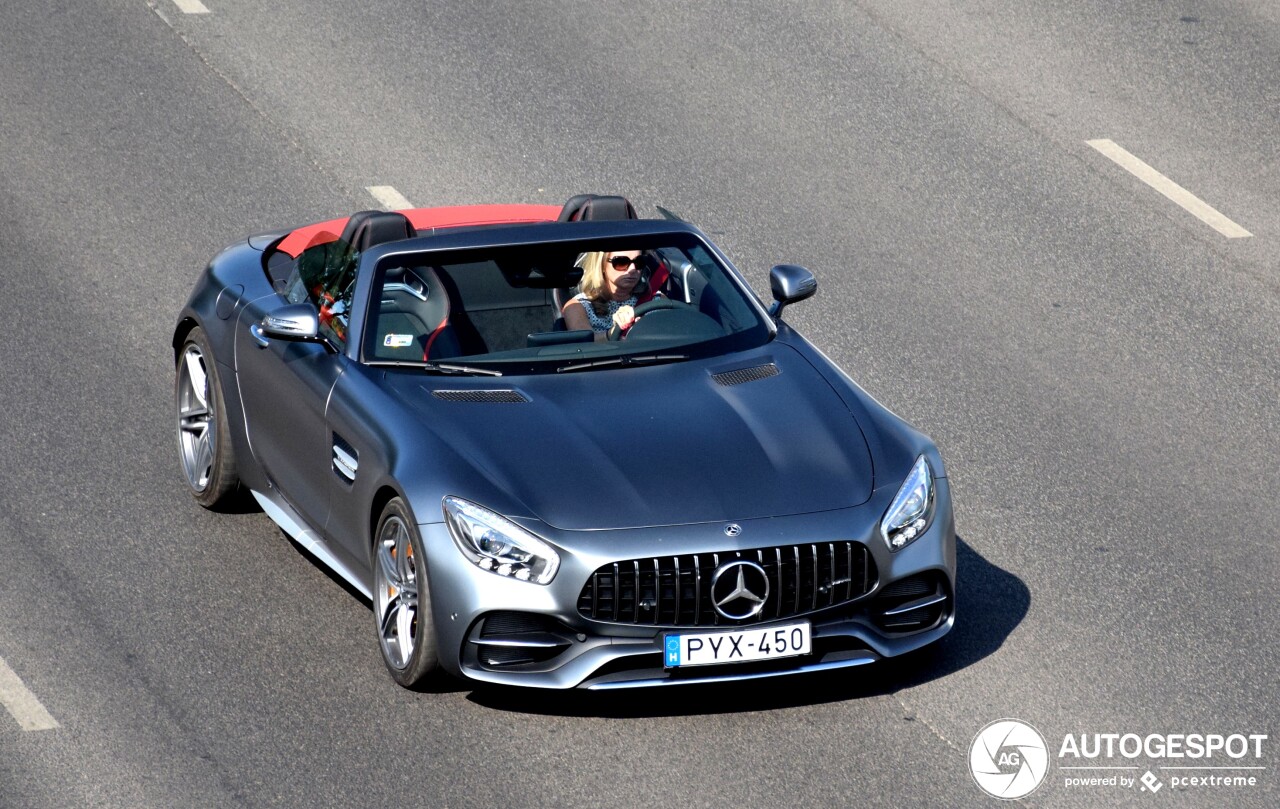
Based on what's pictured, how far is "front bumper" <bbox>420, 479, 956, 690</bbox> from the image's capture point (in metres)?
6.48

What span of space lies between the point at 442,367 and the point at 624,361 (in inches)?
28.9

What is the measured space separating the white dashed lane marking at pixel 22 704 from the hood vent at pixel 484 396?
1829 mm

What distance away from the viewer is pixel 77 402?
9.68 m

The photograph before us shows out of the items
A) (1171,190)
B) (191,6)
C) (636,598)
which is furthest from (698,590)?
(191,6)

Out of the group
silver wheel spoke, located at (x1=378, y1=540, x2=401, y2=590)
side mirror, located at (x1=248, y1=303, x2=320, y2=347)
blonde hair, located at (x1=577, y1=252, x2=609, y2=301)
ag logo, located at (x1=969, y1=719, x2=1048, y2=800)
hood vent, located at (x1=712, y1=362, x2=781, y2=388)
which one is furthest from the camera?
A: blonde hair, located at (x1=577, y1=252, x2=609, y2=301)

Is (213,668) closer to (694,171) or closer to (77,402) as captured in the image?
(77,402)

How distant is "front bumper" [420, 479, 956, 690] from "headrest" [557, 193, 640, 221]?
8.55 ft

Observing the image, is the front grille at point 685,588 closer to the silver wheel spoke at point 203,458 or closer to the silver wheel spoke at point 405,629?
the silver wheel spoke at point 405,629

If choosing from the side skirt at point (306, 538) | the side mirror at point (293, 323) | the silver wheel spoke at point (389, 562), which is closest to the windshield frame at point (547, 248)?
the side mirror at point (293, 323)

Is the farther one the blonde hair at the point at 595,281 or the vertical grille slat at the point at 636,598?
the blonde hair at the point at 595,281

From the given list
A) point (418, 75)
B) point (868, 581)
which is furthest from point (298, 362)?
point (418, 75)

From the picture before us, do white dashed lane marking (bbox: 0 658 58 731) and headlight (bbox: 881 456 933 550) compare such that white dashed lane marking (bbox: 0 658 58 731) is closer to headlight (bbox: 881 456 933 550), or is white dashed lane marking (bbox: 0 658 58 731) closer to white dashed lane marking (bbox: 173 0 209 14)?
headlight (bbox: 881 456 933 550)

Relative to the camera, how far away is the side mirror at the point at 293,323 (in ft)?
25.3

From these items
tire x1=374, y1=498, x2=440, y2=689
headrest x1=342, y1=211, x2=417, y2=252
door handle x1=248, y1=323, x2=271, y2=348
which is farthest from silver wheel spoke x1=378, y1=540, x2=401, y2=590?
headrest x1=342, y1=211, x2=417, y2=252
